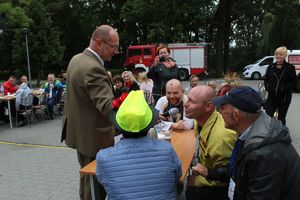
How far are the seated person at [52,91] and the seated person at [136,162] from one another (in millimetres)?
8704

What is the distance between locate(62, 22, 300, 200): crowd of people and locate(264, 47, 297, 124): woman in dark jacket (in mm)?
3856

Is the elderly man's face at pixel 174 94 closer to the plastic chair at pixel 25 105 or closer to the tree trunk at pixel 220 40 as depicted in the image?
the plastic chair at pixel 25 105

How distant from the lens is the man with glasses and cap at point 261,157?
1972 millimetres

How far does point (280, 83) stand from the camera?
673cm

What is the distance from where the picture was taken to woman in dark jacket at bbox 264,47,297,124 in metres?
6.69

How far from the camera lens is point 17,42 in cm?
2228

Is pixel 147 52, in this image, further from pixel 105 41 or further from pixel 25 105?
pixel 105 41

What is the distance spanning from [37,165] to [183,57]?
66.3 ft

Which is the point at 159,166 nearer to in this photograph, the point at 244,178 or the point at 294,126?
the point at 244,178

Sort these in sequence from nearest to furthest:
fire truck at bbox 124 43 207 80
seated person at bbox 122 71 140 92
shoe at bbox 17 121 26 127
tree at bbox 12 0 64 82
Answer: seated person at bbox 122 71 140 92, shoe at bbox 17 121 26 127, tree at bbox 12 0 64 82, fire truck at bbox 124 43 207 80

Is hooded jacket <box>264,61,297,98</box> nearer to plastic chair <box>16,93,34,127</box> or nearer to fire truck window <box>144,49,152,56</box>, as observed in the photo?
plastic chair <box>16,93,34,127</box>

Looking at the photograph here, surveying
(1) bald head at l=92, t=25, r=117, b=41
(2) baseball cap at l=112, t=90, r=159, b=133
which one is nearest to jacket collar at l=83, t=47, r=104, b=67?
(1) bald head at l=92, t=25, r=117, b=41

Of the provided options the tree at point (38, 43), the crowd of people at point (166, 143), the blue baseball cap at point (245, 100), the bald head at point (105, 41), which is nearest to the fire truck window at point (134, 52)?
the tree at point (38, 43)

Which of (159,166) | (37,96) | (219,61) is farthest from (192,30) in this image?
(159,166)
